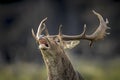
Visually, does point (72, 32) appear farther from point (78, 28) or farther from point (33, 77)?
point (33, 77)

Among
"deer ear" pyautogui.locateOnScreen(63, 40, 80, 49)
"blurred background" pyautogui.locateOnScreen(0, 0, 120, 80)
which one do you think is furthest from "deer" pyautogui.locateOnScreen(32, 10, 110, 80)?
"blurred background" pyautogui.locateOnScreen(0, 0, 120, 80)

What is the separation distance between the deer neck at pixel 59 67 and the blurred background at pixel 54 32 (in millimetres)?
6519

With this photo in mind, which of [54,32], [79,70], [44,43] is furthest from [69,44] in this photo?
[54,32]

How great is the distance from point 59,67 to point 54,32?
708 centimetres

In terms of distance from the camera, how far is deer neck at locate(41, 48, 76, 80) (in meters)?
9.05

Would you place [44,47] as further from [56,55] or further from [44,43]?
[56,55]

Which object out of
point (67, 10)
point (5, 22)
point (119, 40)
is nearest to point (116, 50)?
point (119, 40)

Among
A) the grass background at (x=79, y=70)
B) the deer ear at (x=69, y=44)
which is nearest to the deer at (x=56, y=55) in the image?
the deer ear at (x=69, y=44)

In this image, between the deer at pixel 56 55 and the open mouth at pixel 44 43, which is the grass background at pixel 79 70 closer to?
the deer at pixel 56 55

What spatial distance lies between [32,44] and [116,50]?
77.6 inches

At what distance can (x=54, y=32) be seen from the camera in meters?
16.2

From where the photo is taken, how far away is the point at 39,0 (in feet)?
57.1

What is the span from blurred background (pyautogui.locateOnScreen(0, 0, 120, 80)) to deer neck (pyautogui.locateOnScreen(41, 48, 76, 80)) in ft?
21.4

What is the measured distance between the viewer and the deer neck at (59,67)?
356 inches
